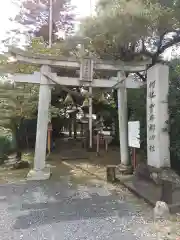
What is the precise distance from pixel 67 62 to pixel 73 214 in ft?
17.4

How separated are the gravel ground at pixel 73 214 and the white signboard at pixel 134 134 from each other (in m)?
1.65

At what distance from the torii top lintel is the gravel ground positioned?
4123 millimetres

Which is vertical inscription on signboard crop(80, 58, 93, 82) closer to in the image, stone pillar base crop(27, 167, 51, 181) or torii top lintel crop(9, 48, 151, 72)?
torii top lintel crop(9, 48, 151, 72)

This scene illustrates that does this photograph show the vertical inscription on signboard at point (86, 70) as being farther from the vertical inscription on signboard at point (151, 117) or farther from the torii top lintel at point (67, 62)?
the vertical inscription on signboard at point (151, 117)

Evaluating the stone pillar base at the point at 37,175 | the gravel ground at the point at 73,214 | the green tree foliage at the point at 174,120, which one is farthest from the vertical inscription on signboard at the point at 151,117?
the stone pillar base at the point at 37,175

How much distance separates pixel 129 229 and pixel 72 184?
11.8 feet

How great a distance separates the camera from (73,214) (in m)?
4.77

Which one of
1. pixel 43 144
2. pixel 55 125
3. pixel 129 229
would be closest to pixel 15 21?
pixel 55 125

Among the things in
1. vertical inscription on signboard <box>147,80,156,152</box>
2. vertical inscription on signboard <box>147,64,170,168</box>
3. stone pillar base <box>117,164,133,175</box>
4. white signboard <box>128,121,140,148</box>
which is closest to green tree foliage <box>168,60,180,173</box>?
vertical inscription on signboard <box>147,64,170,168</box>

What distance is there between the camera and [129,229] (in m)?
4.06

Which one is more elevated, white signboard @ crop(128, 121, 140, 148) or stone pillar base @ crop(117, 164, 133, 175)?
white signboard @ crop(128, 121, 140, 148)

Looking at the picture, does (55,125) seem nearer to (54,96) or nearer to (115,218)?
(54,96)

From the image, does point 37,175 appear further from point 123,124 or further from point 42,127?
point 123,124

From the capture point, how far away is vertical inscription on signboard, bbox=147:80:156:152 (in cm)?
654
